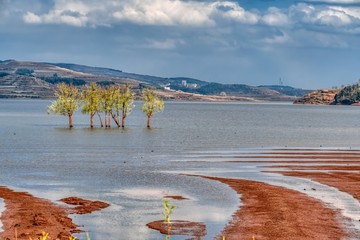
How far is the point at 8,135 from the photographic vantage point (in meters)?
114

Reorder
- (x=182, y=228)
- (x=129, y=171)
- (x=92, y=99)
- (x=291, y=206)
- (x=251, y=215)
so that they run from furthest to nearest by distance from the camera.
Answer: (x=92, y=99), (x=129, y=171), (x=291, y=206), (x=251, y=215), (x=182, y=228)

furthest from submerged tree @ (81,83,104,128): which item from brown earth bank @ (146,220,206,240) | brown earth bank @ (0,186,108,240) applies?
brown earth bank @ (146,220,206,240)

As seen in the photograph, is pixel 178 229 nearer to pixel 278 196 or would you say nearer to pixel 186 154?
pixel 278 196

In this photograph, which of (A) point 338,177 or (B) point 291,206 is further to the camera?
(A) point 338,177

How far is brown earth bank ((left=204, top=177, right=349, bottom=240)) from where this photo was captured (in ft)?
106

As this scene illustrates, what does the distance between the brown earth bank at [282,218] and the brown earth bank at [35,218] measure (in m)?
7.78

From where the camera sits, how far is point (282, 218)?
3612cm

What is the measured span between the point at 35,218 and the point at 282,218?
1248cm

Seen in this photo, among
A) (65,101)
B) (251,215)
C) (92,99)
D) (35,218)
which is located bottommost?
(35,218)

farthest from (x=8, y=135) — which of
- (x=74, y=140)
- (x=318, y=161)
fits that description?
(x=318, y=161)

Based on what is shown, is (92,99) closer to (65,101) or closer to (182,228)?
(65,101)

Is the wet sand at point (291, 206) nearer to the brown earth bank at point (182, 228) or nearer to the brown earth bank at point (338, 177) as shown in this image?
the brown earth bank at point (338, 177)

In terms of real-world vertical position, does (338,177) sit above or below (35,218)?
above

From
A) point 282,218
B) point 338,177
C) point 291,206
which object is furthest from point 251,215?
point 338,177
